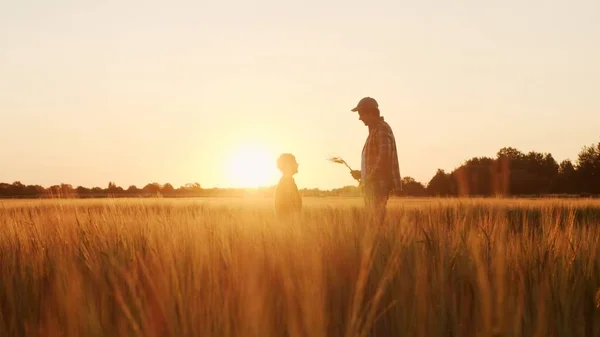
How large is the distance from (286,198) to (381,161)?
1655 mm

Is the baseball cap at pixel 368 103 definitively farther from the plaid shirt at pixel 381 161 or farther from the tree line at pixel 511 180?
the tree line at pixel 511 180

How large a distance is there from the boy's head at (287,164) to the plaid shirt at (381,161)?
4.60 feet

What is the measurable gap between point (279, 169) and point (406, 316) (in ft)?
21.4

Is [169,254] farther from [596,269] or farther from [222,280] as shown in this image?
[596,269]

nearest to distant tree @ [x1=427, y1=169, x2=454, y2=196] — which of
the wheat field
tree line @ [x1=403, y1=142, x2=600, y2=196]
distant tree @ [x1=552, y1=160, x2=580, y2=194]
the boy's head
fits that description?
tree line @ [x1=403, y1=142, x2=600, y2=196]

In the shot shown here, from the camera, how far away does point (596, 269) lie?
8.53 feet

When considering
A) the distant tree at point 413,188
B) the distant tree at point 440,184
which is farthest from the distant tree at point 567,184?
the distant tree at point 413,188

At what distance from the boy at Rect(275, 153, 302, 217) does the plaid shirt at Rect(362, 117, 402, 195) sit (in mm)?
1271

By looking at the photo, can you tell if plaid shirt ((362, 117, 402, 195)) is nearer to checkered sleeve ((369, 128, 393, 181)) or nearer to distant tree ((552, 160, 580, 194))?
checkered sleeve ((369, 128, 393, 181))

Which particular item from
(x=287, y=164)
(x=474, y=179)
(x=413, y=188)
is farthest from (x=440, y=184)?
(x=287, y=164)

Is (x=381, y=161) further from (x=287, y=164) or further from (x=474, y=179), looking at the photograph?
(x=474, y=179)

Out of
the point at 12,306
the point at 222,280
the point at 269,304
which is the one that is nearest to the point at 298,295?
the point at 269,304

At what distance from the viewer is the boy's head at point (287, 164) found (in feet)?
27.8

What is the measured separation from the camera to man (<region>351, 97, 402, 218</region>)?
729 centimetres
